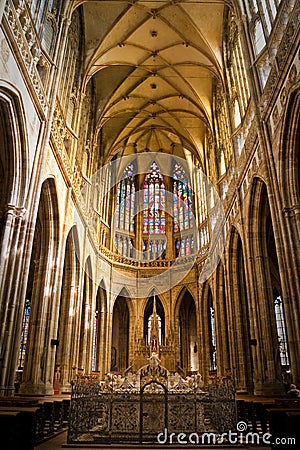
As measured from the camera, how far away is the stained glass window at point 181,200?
3294 cm

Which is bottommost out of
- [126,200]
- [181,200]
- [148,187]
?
[126,200]

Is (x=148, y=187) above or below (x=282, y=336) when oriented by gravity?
above

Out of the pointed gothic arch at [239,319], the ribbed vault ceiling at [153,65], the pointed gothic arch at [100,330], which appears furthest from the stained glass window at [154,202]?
the pointed gothic arch at [239,319]

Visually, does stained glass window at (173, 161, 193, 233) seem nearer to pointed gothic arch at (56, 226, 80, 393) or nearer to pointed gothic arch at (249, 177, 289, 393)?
pointed gothic arch at (56, 226, 80, 393)

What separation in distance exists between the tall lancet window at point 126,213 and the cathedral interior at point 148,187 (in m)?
0.14

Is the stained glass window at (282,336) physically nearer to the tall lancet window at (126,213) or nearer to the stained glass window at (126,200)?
the tall lancet window at (126,213)

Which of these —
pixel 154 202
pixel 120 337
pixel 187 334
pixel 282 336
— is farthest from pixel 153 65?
pixel 120 337

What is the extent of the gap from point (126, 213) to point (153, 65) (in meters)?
13.4

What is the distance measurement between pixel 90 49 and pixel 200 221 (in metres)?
15.1

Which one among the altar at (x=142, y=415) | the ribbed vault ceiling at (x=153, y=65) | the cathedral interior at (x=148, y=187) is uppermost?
the ribbed vault ceiling at (x=153, y=65)

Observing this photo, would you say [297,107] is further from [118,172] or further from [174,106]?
[118,172]

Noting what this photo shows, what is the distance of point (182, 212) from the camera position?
1321 inches

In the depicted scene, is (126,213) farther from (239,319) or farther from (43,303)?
(43,303)

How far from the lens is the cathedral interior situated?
11.5 metres
